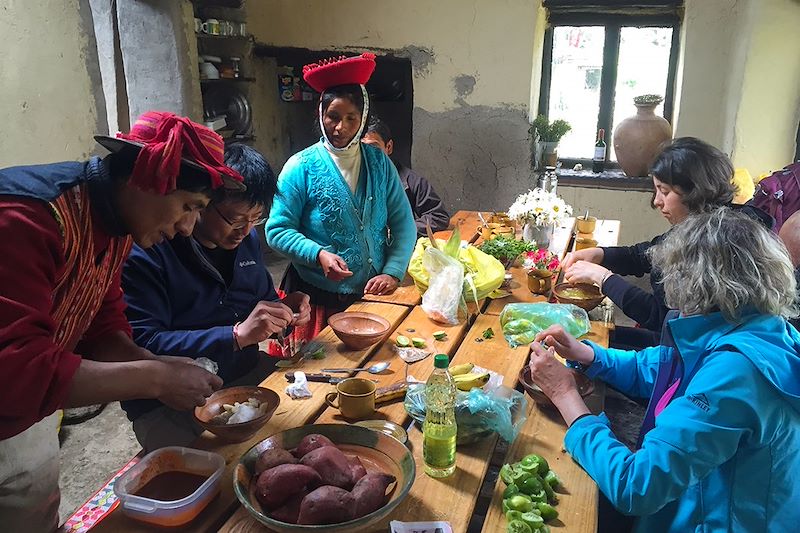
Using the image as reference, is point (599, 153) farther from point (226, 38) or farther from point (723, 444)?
point (723, 444)

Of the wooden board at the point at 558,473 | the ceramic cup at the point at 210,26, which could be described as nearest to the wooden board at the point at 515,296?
the wooden board at the point at 558,473

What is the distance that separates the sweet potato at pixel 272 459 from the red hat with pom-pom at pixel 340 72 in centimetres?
180

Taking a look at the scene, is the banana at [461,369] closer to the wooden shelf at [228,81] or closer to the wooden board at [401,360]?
the wooden board at [401,360]

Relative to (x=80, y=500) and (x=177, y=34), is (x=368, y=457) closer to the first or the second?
(x=80, y=500)

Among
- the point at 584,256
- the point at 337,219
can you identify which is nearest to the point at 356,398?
the point at 337,219

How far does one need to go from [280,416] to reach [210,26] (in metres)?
4.28

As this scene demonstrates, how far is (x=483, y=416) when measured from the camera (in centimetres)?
155

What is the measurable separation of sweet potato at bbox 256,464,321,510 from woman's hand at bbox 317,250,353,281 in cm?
130

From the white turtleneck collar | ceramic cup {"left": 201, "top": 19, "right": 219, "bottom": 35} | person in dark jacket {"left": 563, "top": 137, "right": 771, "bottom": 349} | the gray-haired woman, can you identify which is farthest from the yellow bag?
ceramic cup {"left": 201, "top": 19, "right": 219, "bottom": 35}

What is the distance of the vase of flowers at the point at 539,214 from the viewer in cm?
327

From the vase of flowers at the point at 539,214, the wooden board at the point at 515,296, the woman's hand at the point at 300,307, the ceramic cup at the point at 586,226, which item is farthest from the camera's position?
the ceramic cup at the point at 586,226

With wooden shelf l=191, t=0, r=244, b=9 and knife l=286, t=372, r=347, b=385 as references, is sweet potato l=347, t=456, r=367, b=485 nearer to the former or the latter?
knife l=286, t=372, r=347, b=385

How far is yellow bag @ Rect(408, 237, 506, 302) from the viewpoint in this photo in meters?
2.51

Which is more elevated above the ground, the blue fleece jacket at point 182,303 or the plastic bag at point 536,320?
the blue fleece jacket at point 182,303
